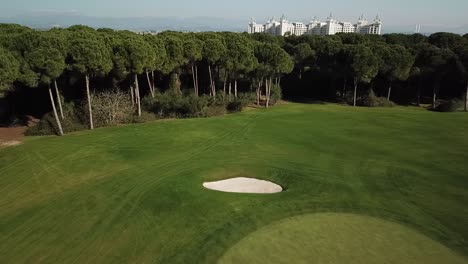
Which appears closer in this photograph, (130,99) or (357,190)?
(357,190)

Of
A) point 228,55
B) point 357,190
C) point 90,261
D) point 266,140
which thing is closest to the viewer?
point 90,261

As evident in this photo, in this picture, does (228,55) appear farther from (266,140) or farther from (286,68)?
(266,140)

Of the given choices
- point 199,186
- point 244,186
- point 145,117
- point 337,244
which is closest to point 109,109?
point 145,117

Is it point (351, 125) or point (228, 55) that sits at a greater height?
point (228, 55)

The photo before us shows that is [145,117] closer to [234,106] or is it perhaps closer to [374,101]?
[234,106]

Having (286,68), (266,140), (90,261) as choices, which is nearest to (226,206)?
(90,261)

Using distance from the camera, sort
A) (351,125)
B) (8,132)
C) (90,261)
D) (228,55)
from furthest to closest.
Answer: (228,55), (351,125), (8,132), (90,261)

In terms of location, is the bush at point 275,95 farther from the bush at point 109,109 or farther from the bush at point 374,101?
the bush at point 109,109

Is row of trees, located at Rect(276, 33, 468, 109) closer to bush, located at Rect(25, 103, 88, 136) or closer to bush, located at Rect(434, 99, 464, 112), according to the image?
bush, located at Rect(434, 99, 464, 112)
